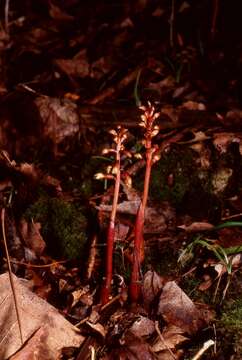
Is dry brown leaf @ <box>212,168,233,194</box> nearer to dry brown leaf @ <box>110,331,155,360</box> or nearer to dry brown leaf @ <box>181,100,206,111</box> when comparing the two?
dry brown leaf @ <box>181,100,206,111</box>

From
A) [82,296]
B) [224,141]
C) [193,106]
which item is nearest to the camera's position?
[82,296]

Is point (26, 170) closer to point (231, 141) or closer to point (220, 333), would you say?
point (231, 141)

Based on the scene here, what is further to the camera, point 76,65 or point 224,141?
point 76,65

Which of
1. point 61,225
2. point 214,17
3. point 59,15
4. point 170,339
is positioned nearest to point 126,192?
point 61,225

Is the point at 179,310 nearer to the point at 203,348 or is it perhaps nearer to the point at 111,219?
the point at 203,348

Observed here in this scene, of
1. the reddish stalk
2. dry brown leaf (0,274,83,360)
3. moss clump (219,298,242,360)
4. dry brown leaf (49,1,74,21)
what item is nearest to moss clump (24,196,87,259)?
the reddish stalk

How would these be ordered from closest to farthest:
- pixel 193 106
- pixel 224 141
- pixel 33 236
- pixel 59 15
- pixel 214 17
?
pixel 33 236
pixel 224 141
pixel 193 106
pixel 214 17
pixel 59 15

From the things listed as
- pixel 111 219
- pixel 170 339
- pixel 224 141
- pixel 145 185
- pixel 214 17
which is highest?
pixel 214 17

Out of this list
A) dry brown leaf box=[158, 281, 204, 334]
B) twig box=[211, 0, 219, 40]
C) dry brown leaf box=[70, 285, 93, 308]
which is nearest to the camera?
dry brown leaf box=[158, 281, 204, 334]

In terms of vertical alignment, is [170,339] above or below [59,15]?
below
